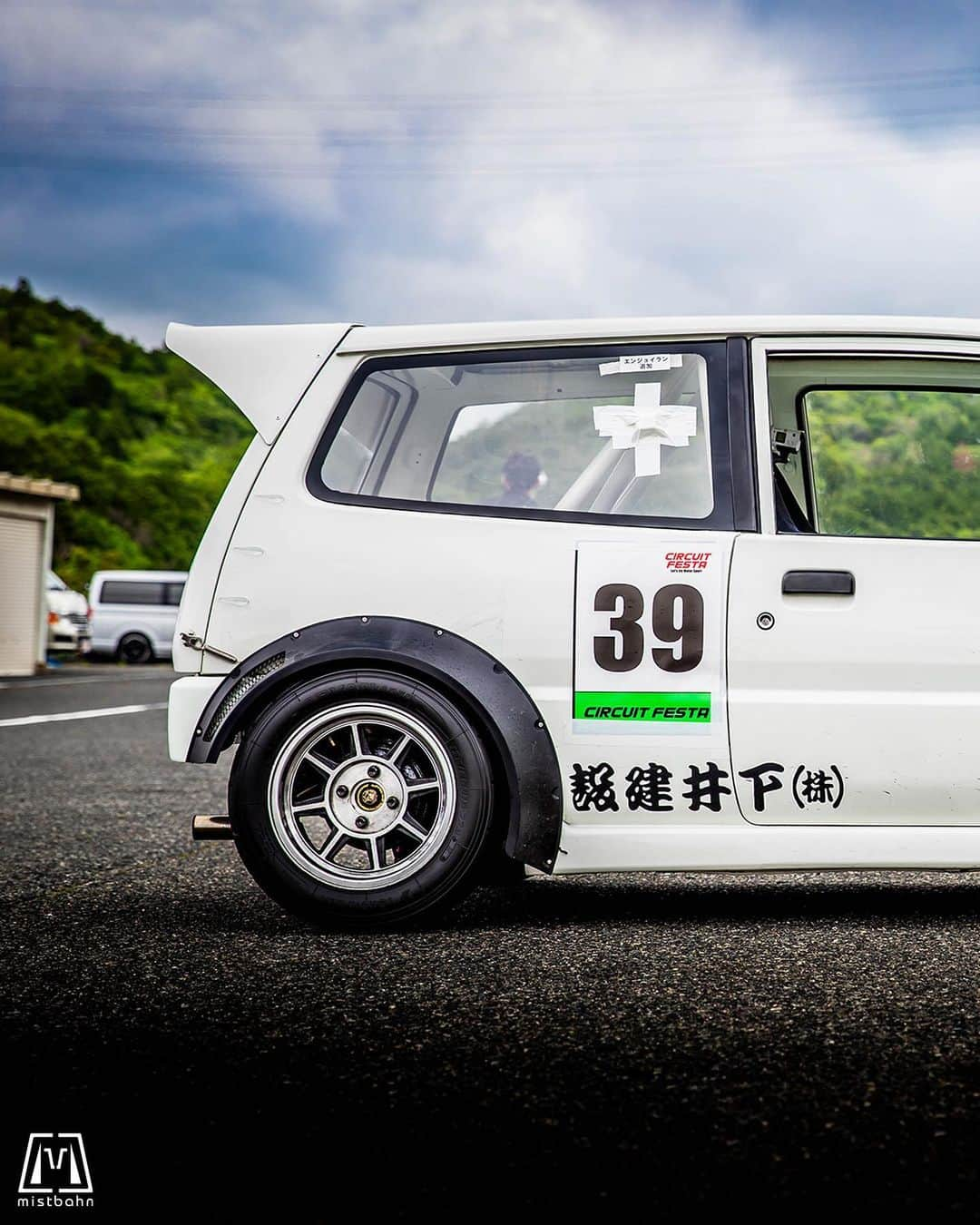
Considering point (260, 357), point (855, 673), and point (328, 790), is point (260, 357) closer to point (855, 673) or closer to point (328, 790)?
point (328, 790)

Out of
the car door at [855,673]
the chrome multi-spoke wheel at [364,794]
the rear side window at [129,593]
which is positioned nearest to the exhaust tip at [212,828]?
the chrome multi-spoke wheel at [364,794]

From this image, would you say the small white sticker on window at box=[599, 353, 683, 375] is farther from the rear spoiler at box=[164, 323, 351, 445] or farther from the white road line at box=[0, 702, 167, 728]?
the white road line at box=[0, 702, 167, 728]

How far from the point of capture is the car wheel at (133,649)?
107 ft

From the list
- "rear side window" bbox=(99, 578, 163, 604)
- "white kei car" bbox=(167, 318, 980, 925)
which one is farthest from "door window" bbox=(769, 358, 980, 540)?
"rear side window" bbox=(99, 578, 163, 604)

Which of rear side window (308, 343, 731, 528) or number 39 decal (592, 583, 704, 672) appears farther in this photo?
rear side window (308, 343, 731, 528)

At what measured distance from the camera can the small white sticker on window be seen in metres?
4.44

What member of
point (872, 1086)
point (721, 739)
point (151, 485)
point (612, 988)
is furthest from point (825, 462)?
point (151, 485)

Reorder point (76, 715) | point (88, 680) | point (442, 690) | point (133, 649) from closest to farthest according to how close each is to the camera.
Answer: point (442, 690) → point (76, 715) → point (88, 680) → point (133, 649)

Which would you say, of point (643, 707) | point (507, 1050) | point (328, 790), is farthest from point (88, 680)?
point (507, 1050)

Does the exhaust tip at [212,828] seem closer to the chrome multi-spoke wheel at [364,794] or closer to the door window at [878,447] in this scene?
the chrome multi-spoke wheel at [364,794]

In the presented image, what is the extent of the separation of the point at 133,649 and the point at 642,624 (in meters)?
29.6

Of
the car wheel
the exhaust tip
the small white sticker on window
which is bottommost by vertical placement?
the exhaust tip

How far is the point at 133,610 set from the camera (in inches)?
1271

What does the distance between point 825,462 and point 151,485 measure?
60.7m
